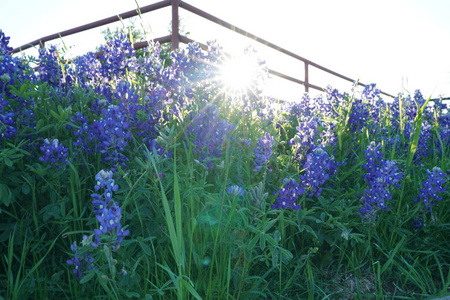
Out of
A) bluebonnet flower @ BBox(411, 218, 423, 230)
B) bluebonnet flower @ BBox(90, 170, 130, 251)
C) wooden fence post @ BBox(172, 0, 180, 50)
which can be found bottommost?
bluebonnet flower @ BBox(411, 218, 423, 230)

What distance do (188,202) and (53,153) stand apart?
2.18 ft

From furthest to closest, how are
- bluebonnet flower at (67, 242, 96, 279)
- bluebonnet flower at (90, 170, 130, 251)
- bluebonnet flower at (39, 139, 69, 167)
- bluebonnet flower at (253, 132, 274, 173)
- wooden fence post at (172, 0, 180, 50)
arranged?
1. wooden fence post at (172, 0, 180, 50)
2. bluebonnet flower at (253, 132, 274, 173)
3. bluebonnet flower at (39, 139, 69, 167)
4. bluebonnet flower at (67, 242, 96, 279)
5. bluebonnet flower at (90, 170, 130, 251)

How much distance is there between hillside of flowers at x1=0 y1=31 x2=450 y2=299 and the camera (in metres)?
1.60

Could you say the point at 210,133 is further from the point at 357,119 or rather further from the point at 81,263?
the point at 357,119

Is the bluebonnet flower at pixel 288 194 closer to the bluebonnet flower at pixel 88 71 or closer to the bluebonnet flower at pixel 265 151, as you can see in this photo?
the bluebonnet flower at pixel 265 151

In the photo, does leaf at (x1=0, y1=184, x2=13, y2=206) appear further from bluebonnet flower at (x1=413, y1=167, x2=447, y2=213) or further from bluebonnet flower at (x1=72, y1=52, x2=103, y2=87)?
bluebonnet flower at (x1=413, y1=167, x2=447, y2=213)

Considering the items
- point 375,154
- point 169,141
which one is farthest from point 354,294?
point 169,141

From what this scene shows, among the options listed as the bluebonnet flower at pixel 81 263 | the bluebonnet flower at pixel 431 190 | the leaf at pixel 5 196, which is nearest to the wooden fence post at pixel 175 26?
the bluebonnet flower at pixel 431 190

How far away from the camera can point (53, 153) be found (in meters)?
1.81

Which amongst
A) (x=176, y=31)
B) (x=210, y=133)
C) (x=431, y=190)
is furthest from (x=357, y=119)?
(x=176, y=31)

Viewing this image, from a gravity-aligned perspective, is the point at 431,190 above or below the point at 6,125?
below

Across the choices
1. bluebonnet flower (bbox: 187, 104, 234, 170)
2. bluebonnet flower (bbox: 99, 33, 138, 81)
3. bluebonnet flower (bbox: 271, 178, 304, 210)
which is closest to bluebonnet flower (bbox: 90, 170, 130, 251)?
bluebonnet flower (bbox: 187, 104, 234, 170)

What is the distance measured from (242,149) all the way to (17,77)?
1401 millimetres

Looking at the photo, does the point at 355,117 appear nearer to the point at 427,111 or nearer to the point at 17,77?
the point at 427,111
